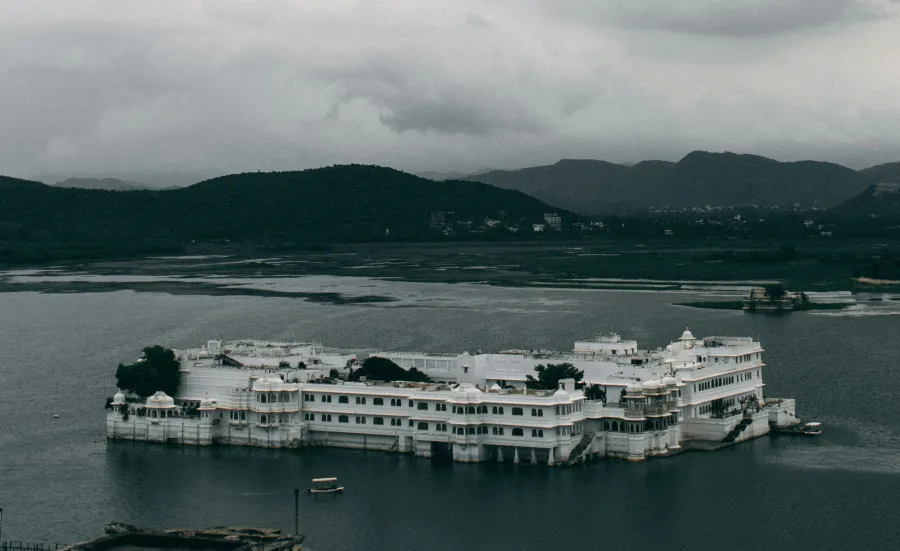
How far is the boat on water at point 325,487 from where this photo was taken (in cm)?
5512

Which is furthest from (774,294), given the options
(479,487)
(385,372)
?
(479,487)

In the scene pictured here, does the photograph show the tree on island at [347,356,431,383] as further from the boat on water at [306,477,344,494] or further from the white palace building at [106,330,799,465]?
the boat on water at [306,477,344,494]

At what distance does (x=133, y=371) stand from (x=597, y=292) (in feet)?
307

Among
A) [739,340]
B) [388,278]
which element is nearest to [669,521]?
[739,340]

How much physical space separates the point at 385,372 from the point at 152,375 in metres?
9.89

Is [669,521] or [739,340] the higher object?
[739,340]

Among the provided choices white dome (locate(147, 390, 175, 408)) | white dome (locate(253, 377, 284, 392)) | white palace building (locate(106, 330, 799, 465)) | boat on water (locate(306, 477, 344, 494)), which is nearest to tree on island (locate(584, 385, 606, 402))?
white palace building (locate(106, 330, 799, 465))

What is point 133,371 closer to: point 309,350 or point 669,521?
point 309,350

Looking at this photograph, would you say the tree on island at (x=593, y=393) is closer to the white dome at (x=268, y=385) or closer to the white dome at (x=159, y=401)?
the white dome at (x=268, y=385)

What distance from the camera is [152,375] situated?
6544 cm

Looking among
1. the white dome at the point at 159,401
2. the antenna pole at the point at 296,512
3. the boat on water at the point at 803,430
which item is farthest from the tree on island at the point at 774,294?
the antenna pole at the point at 296,512

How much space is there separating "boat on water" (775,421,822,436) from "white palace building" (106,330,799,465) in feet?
2.17

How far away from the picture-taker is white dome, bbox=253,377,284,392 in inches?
2468

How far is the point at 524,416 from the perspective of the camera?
58562 millimetres
